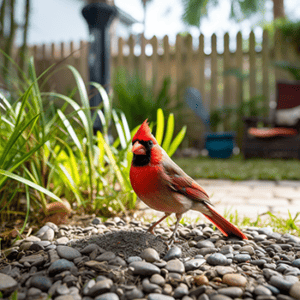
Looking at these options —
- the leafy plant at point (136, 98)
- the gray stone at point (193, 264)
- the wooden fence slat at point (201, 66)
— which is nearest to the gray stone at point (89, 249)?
the gray stone at point (193, 264)

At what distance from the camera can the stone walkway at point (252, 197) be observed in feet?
7.27

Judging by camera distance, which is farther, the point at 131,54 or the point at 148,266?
the point at 131,54

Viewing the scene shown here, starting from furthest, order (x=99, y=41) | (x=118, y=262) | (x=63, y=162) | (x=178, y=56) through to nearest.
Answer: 1. (x=178, y=56)
2. (x=99, y=41)
3. (x=63, y=162)
4. (x=118, y=262)

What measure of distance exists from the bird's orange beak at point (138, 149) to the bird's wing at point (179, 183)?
0.42 feet

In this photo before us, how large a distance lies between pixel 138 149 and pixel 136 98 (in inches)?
175

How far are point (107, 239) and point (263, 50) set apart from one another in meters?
6.95

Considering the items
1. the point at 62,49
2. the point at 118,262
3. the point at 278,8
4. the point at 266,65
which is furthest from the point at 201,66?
the point at 118,262

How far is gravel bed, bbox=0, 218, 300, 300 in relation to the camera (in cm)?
99

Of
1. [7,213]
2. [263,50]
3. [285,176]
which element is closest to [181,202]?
[7,213]

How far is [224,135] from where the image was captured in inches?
223

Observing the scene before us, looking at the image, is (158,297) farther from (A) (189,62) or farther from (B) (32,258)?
(A) (189,62)

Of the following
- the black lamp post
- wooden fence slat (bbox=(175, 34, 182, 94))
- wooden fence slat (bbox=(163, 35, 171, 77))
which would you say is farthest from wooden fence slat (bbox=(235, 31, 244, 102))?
the black lamp post

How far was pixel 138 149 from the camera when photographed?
116cm

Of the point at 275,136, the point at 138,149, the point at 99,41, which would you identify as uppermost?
the point at 99,41
